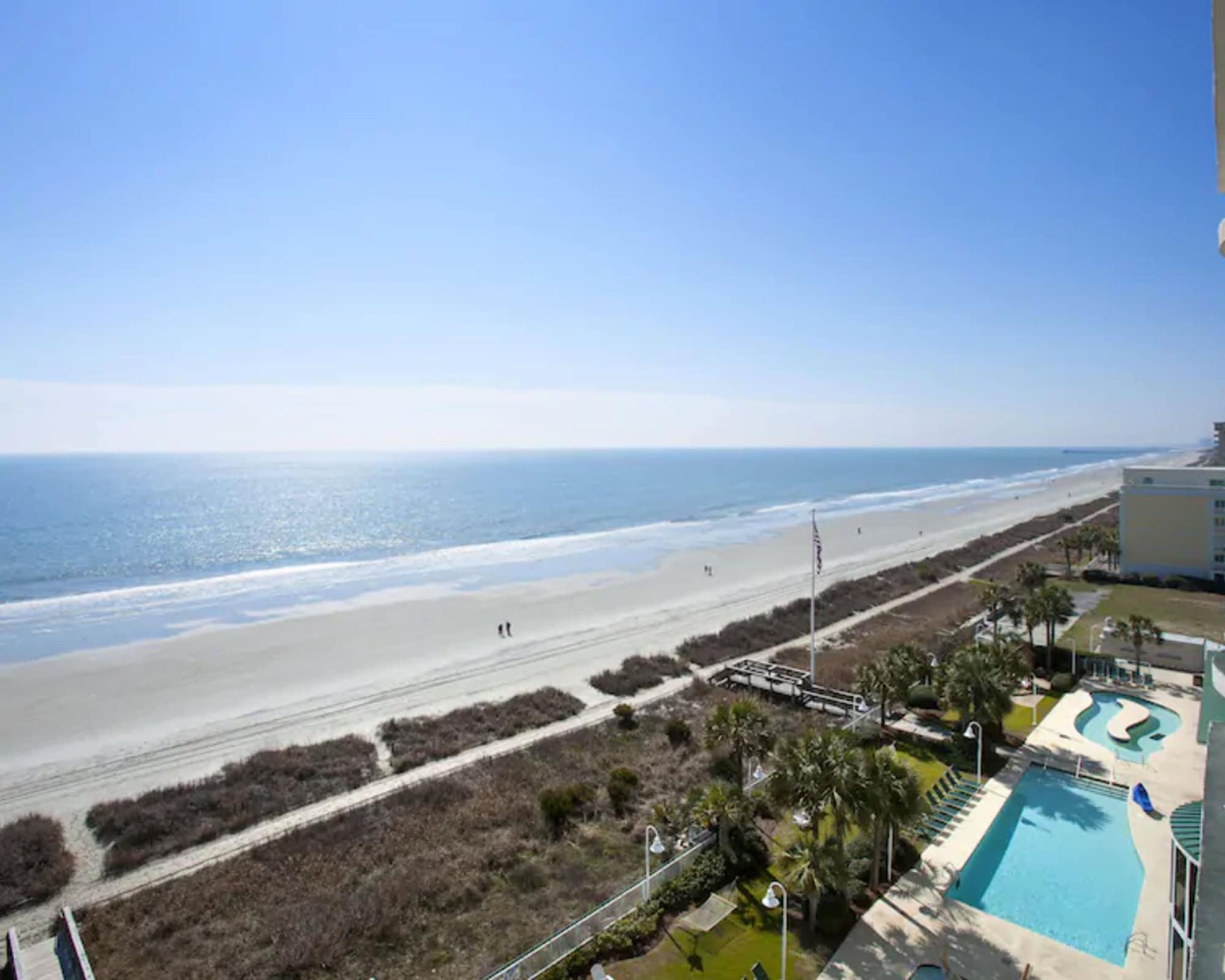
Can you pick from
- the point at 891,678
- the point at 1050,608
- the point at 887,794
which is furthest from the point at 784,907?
the point at 1050,608

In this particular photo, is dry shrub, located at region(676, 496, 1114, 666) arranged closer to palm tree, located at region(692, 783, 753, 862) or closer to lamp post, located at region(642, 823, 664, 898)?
palm tree, located at region(692, 783, 753, 862)

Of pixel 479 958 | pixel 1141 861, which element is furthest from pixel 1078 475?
pixel 479 958

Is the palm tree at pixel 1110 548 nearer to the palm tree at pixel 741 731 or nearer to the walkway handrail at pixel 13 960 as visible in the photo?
the palm tree at pixel 741 731

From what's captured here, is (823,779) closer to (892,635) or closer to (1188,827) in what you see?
(1188,827)

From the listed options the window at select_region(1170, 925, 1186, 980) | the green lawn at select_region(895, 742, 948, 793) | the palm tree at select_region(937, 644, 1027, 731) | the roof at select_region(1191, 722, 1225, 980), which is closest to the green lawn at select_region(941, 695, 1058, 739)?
the palm tree at select_region(937, 644, 1027, 731)

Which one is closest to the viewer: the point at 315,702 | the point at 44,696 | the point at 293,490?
the point at 315,702

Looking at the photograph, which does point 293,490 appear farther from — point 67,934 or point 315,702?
point 67,934
